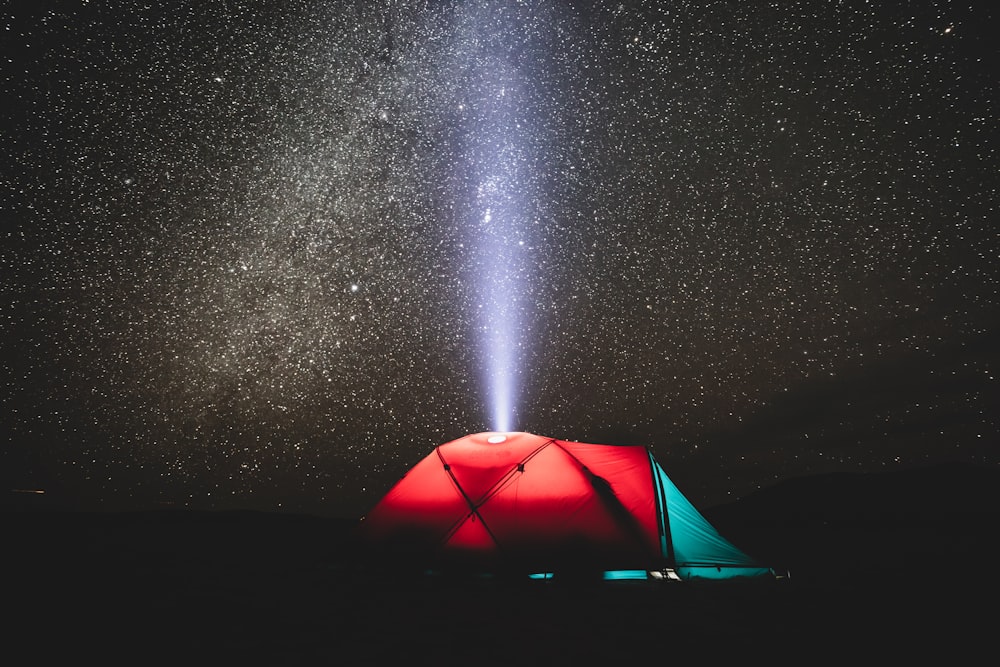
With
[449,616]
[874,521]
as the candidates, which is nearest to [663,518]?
[449,616]

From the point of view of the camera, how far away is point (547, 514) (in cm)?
665

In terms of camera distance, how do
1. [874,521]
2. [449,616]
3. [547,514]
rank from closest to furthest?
[449,616], [547,514], [874,521]

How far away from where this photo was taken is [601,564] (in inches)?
247

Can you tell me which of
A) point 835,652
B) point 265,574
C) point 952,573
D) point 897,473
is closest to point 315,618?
point 265,574

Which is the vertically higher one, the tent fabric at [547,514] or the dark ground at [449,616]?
the tent fabric at [547,514]

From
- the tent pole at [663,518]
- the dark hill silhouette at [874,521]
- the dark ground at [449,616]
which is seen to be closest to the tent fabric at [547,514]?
the tent pole at [663,518]

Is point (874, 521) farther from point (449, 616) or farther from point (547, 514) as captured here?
point (449, 616)

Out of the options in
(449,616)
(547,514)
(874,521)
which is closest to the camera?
(449,616)

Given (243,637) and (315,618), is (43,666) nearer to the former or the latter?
(243,637)

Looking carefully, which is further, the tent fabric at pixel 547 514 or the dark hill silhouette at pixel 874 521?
the dark hill silhouette at pixel 874 521

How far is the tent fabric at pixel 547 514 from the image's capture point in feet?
21.0

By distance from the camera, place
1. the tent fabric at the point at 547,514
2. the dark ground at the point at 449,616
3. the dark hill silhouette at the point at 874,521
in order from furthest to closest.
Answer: the dark hill silhouette at the point at 874,521, the tent fabric at the point at 547,514, the dark ground at the point at 449,616

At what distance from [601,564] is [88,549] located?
34.2 feet

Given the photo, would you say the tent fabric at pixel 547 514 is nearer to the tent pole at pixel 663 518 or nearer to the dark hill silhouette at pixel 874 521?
the tent pole at pixel 663 518
